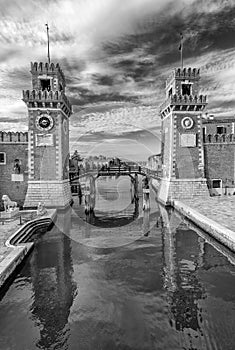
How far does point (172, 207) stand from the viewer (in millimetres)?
30219

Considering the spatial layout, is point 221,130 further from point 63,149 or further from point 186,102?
point 63,149

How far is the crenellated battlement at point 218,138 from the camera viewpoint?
31812 mm

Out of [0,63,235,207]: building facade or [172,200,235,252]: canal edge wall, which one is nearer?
[172,200,235,252]: canal edge wall

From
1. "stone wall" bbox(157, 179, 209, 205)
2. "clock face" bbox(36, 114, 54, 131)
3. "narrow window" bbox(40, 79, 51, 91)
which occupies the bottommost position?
"stone wall" bbox(157, 179, 209, 205)

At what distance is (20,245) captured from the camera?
15766 millimetres

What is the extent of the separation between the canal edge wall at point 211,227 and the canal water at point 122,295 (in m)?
0.54

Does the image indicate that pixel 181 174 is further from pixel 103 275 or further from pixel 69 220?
pixel 103 275

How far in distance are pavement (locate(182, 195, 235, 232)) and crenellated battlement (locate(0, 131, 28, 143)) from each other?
63.6 feet

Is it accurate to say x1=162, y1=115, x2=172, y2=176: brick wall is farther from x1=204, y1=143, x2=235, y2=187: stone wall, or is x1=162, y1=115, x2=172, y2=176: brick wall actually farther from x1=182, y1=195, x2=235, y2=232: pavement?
x1=182, y1=195, x2=235, y2=232: pavement

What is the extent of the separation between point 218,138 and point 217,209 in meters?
12.1

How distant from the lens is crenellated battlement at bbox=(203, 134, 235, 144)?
31.8 m

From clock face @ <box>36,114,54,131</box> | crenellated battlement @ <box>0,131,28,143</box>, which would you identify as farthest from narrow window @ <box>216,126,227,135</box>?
crenellated battlement @ <box>0,131,28,143</box>

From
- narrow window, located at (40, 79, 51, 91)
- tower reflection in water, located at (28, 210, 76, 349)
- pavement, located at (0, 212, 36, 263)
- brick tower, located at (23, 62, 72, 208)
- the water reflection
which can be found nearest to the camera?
the water reflection

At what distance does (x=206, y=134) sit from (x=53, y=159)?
19279 millimetres
